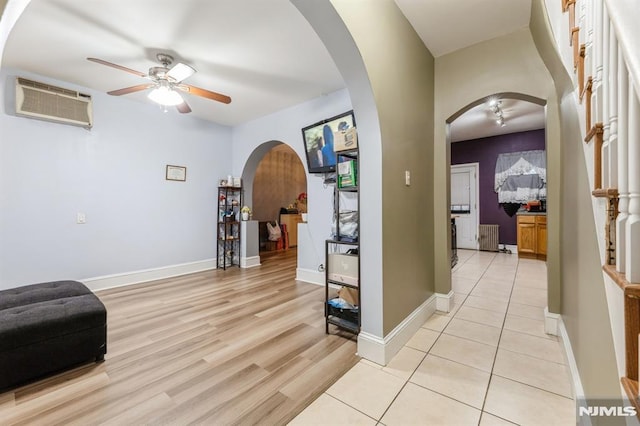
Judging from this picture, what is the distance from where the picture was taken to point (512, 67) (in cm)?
238

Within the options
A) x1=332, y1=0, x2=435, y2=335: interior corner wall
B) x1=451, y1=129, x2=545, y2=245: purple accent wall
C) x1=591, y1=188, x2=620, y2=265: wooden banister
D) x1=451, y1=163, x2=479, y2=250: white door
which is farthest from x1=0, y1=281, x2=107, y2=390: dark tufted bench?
x1=451, y1=129, x2=545, y2=245: purple accent wall

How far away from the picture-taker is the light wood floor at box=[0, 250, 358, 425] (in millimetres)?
1425

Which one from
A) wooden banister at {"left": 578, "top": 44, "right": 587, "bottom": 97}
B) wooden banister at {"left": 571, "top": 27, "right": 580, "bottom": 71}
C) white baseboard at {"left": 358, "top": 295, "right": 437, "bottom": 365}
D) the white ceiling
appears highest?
the white ceiling

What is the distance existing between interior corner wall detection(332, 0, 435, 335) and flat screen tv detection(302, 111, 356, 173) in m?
1.03

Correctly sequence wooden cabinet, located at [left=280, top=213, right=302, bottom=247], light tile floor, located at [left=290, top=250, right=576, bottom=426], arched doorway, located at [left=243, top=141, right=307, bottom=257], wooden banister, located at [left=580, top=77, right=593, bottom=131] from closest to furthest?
wooden banister, located at [left=580, top=77, right=593, bottom=131]
light tile floor, located at [left=290, top=250, right=576, bottom=426]
arched doorway, located at [left=243, top=141, right=307, bottom=257]
wooden cabinet, located at [left=280, top=213, right=302, bottom=247]

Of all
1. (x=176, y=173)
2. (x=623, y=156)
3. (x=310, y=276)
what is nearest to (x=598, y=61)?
(x=623, y=156)

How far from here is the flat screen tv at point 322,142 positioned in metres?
3.38

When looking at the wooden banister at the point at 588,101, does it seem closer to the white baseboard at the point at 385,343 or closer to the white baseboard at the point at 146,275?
the white baseboard at the point at 385,343

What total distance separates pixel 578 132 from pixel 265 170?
628 cm

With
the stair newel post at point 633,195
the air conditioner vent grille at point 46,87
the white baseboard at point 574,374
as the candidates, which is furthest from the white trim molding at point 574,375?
the air conditioner vent grille at point 46,87

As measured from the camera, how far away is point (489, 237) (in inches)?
245
